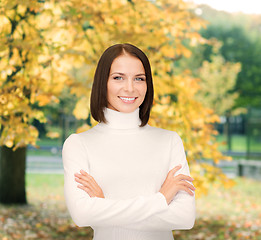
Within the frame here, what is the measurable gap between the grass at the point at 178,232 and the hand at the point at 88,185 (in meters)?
4.75

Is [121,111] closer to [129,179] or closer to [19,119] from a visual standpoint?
[129,179]

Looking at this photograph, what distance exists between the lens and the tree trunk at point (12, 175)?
8797 mm

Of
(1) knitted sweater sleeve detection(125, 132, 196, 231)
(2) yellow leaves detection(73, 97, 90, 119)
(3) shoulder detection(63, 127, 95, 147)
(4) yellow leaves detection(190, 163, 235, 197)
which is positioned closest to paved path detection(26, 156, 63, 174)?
(4) yellow leaves detection(190, 163, 235, 197)

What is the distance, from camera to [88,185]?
216 cm

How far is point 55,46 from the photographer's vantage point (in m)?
4.98

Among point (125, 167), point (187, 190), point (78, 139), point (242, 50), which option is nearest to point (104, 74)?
point (78, 139)

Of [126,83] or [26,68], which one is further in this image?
[26,68]

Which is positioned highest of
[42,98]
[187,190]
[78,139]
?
[42,98]

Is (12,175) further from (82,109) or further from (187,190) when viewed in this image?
(187,190)

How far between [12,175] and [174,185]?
7.40m

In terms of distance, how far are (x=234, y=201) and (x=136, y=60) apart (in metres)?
10.4

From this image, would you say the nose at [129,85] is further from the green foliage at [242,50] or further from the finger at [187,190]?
the green foliage at [242,50]

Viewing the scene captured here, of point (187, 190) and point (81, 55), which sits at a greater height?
point (81, 55)

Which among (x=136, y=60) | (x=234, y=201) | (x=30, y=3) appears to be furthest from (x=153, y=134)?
(x=234, y=201)
